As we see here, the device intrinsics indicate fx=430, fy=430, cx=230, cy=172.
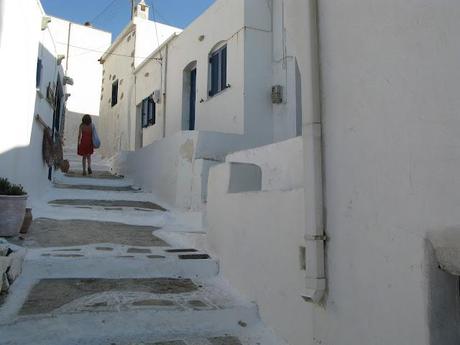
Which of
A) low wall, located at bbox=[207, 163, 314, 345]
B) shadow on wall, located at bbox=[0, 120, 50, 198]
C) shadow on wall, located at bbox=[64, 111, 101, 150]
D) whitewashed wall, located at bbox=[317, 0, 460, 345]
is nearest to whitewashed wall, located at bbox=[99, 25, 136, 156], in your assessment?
shadow on wall, located at bbox=[64, 111, 101, 150]

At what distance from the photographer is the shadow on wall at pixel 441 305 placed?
2035 millimetres

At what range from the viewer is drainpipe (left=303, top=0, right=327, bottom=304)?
9.12 ft

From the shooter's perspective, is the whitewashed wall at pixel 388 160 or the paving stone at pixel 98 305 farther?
the paving stone at pixel 98 305

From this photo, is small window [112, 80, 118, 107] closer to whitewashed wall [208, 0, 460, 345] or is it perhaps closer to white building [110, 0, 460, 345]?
white building [110, 0, 460, 345]

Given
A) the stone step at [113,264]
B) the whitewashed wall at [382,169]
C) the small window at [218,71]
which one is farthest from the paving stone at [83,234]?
the small window at [218,71]

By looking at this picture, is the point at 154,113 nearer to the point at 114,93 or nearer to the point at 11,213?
the point at 114,93

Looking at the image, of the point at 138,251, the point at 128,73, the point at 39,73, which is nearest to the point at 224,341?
the point at 138,251

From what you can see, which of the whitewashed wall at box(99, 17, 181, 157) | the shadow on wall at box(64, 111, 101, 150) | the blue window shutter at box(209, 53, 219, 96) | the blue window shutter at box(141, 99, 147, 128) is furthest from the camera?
the shadow on wall at box(64, 111, 101, 150)

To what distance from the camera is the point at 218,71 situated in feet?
34.6

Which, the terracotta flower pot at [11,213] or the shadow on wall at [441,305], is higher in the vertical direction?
the terracotta flower pot at [11,213]

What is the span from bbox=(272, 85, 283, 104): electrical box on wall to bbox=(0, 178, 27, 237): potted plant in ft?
18.5

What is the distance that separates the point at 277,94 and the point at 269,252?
244 inches

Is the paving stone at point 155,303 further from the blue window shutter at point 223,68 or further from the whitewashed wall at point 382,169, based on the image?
the blue window shutter at point 223,68

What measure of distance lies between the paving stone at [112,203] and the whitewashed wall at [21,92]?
0.63m
